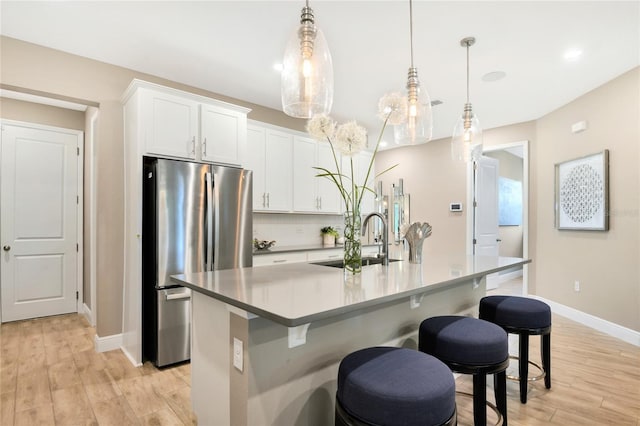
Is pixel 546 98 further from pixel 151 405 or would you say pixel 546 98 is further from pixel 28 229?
pixel 28 229

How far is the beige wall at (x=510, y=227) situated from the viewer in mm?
7331

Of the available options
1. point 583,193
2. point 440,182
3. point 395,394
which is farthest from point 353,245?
point 440,182

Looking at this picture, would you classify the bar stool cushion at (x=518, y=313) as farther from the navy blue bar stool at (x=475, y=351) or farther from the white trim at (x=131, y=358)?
the white trim at (x=131, y=358)

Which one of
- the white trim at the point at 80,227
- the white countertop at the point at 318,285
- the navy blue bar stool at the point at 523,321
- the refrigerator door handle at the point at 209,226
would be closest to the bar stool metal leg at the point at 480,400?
the white countertop at the point at 318,285

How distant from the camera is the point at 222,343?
5.31 ft

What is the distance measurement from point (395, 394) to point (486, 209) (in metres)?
5.21

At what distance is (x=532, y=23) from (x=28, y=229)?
573 cm

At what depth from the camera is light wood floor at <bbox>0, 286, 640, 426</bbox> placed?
2.12 m

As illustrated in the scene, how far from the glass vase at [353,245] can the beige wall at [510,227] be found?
636 cm

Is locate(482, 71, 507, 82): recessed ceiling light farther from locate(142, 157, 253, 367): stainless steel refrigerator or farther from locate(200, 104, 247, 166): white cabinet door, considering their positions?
locate(142, 157, 253, 367): stainless steel refrigerator

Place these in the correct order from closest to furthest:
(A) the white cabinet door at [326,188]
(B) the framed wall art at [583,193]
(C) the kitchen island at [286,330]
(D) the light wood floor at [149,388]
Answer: (C) the kitchen island at [286,330] → (D) the light wood floor at [149,388] → (B) the framed wall art at [583,193] → (A) the white cabinet door at [326,188]

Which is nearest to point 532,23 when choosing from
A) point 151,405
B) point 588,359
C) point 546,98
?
point 546,98

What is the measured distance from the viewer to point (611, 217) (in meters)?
3.65

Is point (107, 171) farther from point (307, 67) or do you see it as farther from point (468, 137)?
point (468, 137)
